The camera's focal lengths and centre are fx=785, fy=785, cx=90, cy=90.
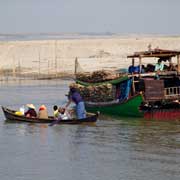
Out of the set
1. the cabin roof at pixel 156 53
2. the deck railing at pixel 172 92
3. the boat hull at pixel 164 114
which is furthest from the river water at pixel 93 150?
the cabin roof at pixel 156 53

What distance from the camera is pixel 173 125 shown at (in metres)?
24.7

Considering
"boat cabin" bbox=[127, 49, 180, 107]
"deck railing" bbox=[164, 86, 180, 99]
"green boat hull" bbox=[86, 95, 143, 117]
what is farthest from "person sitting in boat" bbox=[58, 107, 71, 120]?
"deck railing" bbox=[164, 86, 180, 99]

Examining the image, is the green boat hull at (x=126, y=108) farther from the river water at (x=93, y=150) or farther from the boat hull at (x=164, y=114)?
the river water at (x=93, y=150)

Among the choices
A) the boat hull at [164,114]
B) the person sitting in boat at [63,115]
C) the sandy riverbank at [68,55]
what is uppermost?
the sandy riverbank at [68,55]

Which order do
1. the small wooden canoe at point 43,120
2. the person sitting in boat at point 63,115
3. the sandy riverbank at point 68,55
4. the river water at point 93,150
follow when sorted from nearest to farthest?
1. the river water at point 93,150
2. the small wooden canoe at point 43,120
3. the person sitting in boat at point 63,115
4. the sandy riverbank at point 68,55

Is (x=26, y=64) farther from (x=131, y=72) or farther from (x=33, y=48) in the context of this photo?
(x=131, y=72)

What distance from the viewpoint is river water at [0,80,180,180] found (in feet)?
55.1

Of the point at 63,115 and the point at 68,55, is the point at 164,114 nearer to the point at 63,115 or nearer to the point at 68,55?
the point at 63,115

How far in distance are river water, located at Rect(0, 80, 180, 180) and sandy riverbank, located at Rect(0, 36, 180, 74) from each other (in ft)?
67.0

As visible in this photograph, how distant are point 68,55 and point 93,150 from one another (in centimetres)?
3489

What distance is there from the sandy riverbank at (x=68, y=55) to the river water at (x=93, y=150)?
2042 centimetres

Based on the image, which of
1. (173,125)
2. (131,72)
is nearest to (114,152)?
(173,125)

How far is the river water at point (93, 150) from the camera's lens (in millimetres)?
16797

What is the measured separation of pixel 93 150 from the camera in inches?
771
